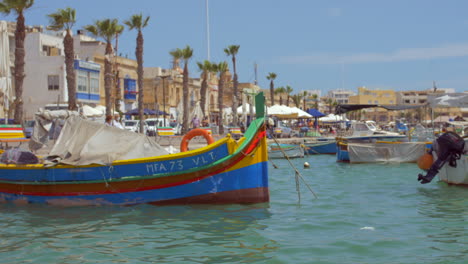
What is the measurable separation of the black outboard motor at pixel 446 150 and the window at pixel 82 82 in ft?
125

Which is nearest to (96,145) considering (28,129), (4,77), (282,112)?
(4,77)

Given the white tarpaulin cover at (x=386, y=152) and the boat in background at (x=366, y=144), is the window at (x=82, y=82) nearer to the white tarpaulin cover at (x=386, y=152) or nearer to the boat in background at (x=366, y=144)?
the boat in background at (x=366, y=144)

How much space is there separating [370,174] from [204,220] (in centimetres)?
1166

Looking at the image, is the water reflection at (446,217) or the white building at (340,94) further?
the white building at (340,94)

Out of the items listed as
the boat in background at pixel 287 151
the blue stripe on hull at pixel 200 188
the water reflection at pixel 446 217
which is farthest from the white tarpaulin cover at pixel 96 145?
the boat in background at pixel 287 151

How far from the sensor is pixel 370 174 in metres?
21.5

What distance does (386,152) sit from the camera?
83.8ft

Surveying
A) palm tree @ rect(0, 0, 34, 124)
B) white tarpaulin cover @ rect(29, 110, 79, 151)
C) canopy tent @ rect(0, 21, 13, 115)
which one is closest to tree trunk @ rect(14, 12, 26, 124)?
palm tree @ rect(0, 0, 34, 124)

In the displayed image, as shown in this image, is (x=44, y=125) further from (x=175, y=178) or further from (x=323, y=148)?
(x=323, y=148)

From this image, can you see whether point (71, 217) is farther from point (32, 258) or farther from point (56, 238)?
point (32, 258)

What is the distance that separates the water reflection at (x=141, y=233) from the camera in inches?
351

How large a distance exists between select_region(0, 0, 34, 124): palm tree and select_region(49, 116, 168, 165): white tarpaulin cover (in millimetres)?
18922

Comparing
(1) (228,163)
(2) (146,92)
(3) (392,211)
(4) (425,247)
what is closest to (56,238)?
(1) (228,163)

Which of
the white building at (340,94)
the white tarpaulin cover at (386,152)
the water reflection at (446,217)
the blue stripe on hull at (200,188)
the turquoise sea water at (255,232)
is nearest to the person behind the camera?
the turquoise sea water at (255,232)
